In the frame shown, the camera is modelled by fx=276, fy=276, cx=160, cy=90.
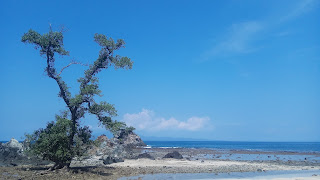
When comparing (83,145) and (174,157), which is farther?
(174,157)

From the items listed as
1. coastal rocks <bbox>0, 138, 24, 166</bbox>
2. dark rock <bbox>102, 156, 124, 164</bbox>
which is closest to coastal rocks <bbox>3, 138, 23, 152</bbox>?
coastal rocks <bbox>0, 138, 24, 166</bbox>

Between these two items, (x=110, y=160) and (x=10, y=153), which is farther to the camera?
(x=110, y=160)

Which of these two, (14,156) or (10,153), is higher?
(10,153)

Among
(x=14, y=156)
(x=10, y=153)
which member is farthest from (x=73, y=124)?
(x=10, y=153)

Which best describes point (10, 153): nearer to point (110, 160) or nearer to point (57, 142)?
point (57, 142)

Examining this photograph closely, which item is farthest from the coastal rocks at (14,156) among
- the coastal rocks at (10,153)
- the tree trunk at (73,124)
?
the tree trunk at (73,124)

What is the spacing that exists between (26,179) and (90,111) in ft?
22.7

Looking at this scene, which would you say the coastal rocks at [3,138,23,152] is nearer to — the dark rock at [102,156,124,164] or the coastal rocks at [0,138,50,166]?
the coastal rocks at [0,138,50,166]

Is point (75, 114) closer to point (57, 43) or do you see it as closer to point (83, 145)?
point (83, 145)

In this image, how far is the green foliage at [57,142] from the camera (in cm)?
2138

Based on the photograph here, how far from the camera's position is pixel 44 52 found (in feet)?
74.2

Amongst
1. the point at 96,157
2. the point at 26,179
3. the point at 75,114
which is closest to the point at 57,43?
the point at 75,114

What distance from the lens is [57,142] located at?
21.7 m

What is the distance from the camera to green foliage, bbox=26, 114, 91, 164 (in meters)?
21.4
